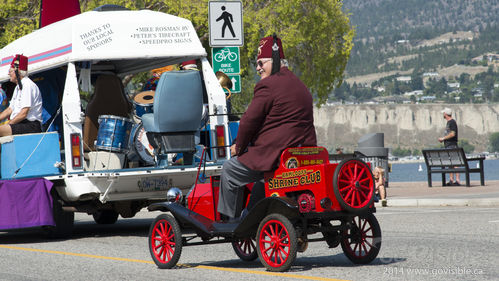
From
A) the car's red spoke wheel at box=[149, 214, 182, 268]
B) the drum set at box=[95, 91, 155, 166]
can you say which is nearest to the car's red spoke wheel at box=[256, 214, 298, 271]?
the car's red spoke wheel at box=[149, 214, 182, 268]

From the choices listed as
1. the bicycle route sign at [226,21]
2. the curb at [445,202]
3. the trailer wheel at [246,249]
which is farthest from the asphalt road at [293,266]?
the bicycle route sign at [226,21]

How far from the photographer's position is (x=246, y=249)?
9156 mm

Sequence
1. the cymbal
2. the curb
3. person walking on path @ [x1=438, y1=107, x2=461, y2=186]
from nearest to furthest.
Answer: the cymbal, the curb, person walking on path @ [x1=438, y1=107, x2=461, y2=186]

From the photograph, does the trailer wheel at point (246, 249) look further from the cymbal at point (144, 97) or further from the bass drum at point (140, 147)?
the cymbal at point (144, 97)

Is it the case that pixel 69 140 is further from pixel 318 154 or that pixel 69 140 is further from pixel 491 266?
pixel 491 266

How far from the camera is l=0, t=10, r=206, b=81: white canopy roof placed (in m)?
12.5

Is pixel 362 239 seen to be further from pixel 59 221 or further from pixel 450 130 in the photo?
pixel 450 130

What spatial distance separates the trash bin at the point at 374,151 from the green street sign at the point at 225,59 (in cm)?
945

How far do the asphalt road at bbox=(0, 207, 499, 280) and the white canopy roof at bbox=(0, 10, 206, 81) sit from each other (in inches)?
97.3

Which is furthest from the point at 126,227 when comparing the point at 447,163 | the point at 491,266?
the point at 447,163

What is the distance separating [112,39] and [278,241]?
5.66 m

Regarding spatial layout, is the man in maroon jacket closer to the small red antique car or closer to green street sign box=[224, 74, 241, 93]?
the small red antique car

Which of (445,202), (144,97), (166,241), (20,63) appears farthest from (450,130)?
(166,241)

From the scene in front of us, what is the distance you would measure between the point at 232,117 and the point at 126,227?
263 centimetres
